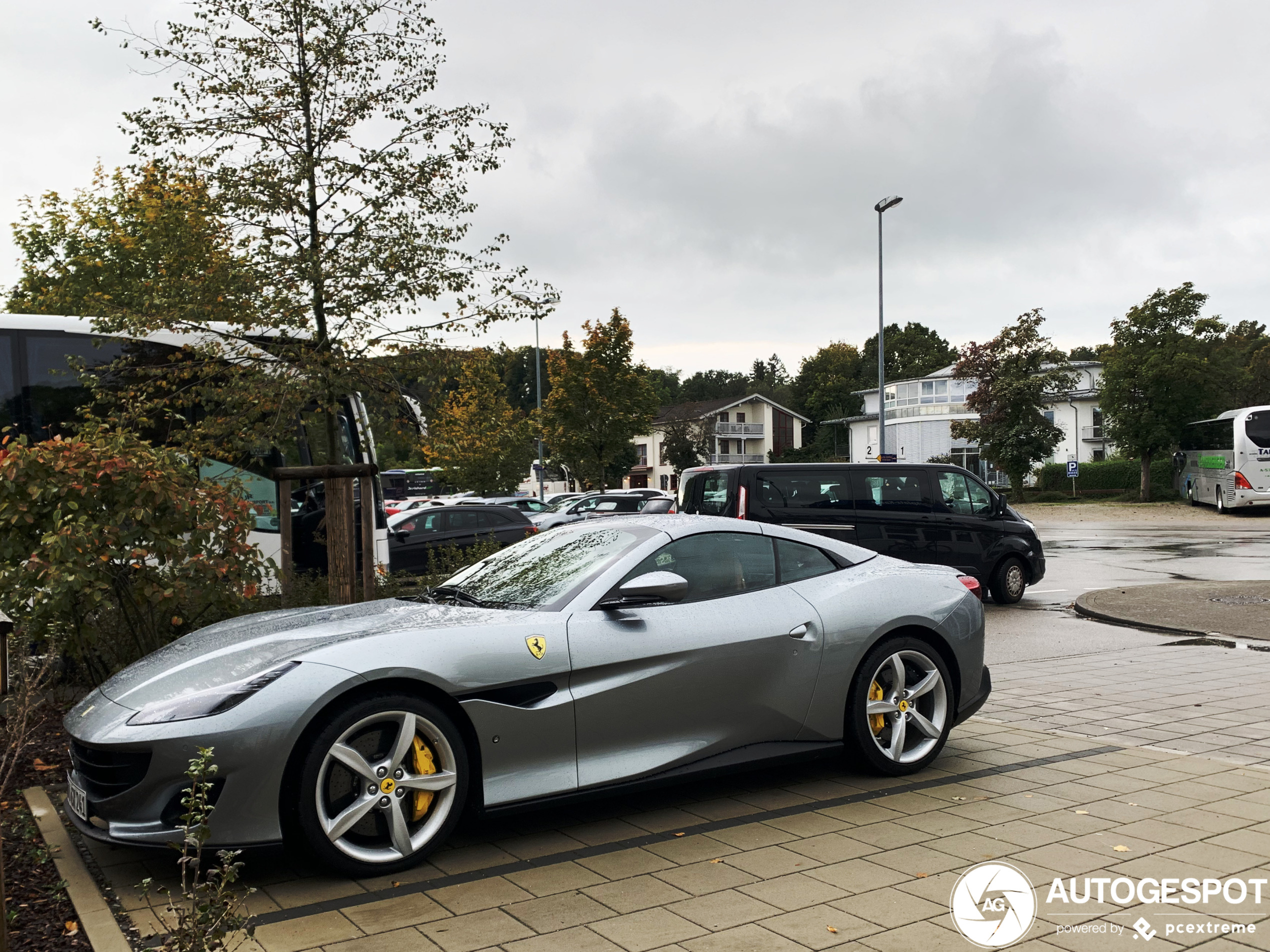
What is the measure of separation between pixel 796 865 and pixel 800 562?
173 centimetres

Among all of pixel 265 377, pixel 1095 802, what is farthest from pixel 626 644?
pixel 265 377

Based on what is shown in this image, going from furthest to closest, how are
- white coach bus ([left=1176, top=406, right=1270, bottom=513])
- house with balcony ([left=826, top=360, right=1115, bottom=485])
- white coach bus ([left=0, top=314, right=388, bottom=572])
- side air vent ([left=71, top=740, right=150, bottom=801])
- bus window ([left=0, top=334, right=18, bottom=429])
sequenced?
house with balcony ([left=826, top=360, right=1115, bottom=485]) → white coach bus ([left=1176, top=406, right=1270, bottom=513]) → bus window ([left=0, top=334, right=18, bottom=429]) → white coach bus ([left=0, top=314, right=388, bottom=572]) → side air vent ([left=71, top=740, right=150, bottom=801])

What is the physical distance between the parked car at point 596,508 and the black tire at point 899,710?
2094 centimetres

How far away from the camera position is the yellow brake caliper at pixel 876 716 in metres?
5.41

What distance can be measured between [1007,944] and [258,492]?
389 inches

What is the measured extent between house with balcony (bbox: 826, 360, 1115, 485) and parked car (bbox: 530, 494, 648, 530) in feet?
123

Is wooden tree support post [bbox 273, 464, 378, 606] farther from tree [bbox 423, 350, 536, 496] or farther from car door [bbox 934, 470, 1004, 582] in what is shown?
tree [bbox 423, 350, 536, 496]

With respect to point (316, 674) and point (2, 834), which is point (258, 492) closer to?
point (2, 834)

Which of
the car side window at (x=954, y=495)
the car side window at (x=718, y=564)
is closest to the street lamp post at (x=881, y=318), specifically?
the car side window at (x=954, y=495)

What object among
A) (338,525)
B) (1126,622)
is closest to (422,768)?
(338,525)

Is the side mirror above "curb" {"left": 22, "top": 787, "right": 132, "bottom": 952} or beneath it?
above

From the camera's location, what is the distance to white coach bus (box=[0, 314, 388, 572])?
1115 centimetres

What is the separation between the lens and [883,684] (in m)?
5.50

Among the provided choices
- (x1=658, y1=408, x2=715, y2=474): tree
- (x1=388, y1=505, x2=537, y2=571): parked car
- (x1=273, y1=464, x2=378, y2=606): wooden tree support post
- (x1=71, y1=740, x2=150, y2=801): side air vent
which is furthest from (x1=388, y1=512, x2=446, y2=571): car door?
(x1=658, y1=408, x2=715, y2=474): tree
